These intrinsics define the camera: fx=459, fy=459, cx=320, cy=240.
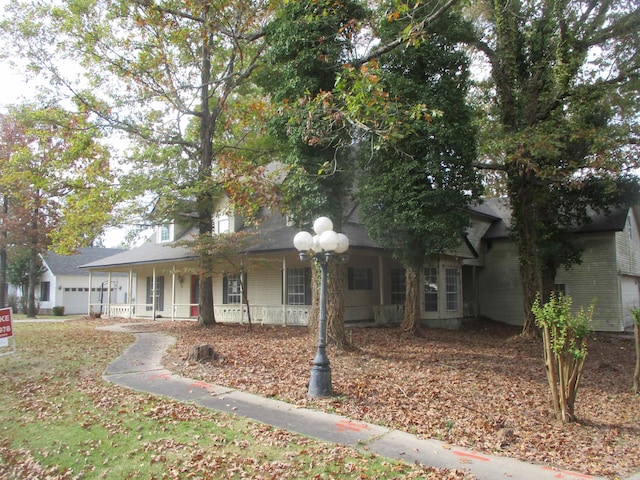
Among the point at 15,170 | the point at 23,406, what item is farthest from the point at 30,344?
the point at 23,406

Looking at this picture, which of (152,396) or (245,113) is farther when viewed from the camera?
(245,113)

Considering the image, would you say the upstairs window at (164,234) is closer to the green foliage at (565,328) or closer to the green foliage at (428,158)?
the green foliage at (428,158)

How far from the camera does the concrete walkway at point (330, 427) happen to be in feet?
16.0

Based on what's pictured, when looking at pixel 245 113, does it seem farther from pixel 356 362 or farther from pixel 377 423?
pixel 377 423

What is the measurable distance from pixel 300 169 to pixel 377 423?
695 centimetres

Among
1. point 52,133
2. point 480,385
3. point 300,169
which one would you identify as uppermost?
point 52,133

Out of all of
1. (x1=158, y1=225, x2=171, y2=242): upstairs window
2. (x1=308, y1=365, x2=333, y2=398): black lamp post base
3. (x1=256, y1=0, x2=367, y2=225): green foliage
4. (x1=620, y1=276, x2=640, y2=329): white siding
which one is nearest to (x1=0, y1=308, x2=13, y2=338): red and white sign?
(x1=256, y1=0, x2=367, y2=225): green foliage

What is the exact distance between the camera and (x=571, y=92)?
14.7 meters

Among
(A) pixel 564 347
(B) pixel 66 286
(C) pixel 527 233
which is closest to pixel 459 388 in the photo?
(A) pixel 564 347

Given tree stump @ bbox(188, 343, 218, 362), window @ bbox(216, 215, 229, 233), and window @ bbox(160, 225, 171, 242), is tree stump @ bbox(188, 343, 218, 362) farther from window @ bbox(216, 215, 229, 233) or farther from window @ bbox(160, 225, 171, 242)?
window @ bbox(160, 225, 171, 242)

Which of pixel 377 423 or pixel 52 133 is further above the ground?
pixel 52 133

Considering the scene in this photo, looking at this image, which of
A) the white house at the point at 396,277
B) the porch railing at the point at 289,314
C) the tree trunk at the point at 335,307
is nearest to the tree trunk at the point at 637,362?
the tree trunk at the point at 335,307

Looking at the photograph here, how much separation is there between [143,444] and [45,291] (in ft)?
124

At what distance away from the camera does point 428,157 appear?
13133mm
